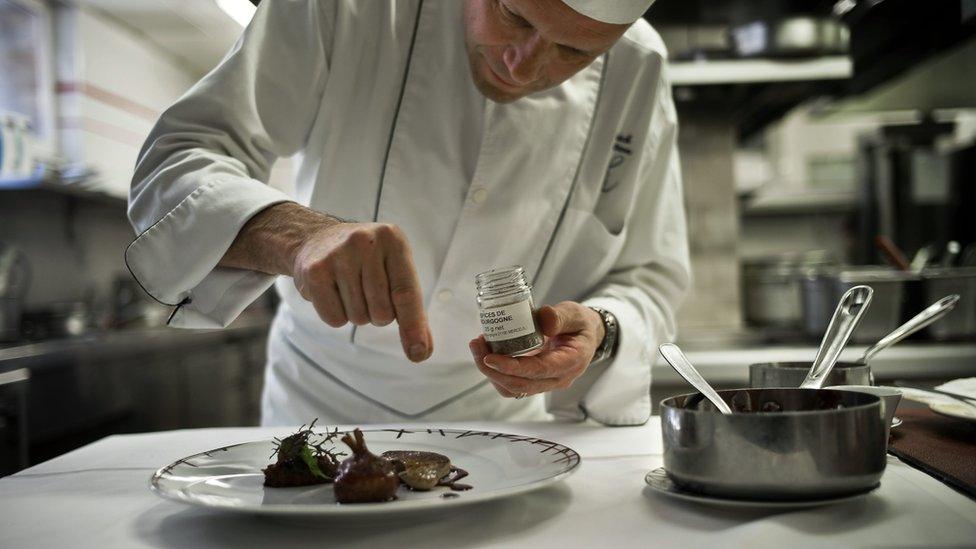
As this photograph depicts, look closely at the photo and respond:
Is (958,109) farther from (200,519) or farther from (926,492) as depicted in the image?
(200,519)

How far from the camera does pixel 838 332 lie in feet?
3.26

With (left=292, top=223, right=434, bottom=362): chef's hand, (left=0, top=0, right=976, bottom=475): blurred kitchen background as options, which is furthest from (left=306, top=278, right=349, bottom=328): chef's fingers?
(left=0, top=0, right=976, bottom=475): blurred kitchen background

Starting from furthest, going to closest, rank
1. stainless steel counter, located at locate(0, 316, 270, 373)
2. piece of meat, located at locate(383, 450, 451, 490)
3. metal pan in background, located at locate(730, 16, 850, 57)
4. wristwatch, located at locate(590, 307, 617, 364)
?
stainless steel counter, located at locate(0, 316, 270, 373) → metal pan in background, located at locate(730, 16, 850, 57) → wristwatch, located at locate(590, 307, 617, 364) → piece of meat, located at locate(383, 450, 451, 490)

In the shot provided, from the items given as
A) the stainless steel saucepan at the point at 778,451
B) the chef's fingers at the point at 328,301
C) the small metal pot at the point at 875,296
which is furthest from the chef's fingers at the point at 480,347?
the small metal pot at the point at 875,296

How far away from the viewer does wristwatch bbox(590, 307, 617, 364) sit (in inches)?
48.9

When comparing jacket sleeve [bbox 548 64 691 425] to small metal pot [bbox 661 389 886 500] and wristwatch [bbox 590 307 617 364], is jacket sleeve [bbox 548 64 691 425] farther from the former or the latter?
small metal pot [bbox 661 389 886 500]

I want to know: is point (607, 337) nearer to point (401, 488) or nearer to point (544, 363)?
point (544, 363)

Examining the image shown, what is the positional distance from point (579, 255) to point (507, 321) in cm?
51

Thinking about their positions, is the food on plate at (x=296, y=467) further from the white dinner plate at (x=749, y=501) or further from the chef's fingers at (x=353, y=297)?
the white dinner plate at (x=749, y=501)

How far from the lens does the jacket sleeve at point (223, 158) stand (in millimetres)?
996

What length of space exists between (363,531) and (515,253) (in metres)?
0.75

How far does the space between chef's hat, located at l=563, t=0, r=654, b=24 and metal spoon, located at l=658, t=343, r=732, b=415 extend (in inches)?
17.9

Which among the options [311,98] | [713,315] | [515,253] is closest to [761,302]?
[713,315]

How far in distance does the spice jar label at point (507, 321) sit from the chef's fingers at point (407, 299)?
0.15m
